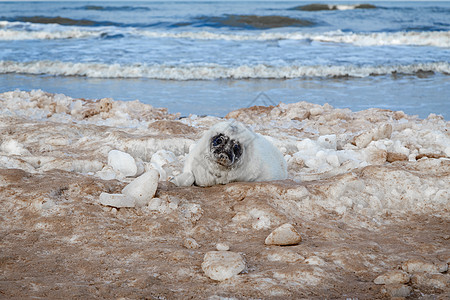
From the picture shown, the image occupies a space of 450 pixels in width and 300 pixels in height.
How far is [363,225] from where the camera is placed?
11.5 feet

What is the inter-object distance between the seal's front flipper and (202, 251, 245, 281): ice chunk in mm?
1530

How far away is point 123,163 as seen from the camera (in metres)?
4.69

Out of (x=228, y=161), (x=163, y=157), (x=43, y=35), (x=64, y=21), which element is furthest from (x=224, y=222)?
(x=64, y=21)

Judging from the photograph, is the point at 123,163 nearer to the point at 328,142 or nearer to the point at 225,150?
the point at 225,150

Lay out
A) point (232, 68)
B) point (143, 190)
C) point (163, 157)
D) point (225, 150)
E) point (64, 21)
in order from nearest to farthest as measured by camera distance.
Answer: point (143, 190), point (225, 150), point (163, 157), point (232, 68), point (64, 21)

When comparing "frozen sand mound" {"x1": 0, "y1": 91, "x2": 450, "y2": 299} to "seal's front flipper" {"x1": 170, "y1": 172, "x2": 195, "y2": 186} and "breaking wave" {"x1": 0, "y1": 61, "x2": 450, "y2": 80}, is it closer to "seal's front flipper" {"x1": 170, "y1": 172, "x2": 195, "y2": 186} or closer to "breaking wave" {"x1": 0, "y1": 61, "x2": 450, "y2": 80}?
"seal's front flipper" {"x1": 170, "y1": 172, "x2": 195, "y2": 186}

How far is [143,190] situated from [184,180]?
68 cm

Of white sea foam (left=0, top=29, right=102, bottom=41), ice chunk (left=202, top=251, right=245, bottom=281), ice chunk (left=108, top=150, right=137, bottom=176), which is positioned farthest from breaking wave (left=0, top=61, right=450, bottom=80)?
ice chunk (left=202, top=251, right=245, bottom=281)

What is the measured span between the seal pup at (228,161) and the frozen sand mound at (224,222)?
168 mm

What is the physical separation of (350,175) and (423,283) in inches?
66.7

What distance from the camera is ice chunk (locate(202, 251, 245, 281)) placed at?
8.47 ft

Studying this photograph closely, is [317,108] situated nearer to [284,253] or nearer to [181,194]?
[181,194]

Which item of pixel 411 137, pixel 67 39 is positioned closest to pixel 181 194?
pixel 411 137

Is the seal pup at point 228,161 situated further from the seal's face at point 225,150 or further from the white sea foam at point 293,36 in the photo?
the white sea foam at point 293,36
